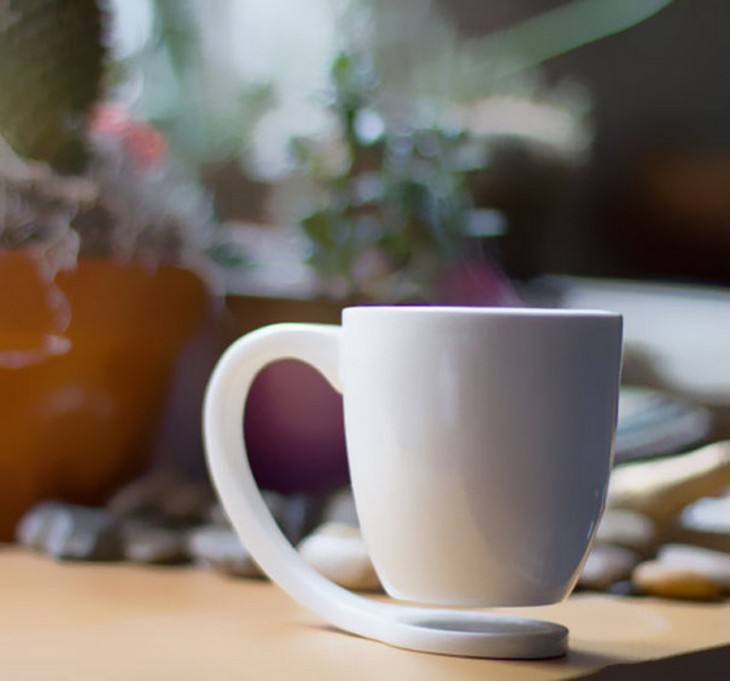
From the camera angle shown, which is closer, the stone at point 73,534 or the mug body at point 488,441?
the mug body at point 488,441

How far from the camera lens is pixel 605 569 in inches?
26.0

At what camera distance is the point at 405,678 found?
0.44 metres

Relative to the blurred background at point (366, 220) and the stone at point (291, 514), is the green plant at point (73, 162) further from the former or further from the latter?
the stone at point (291, 514)

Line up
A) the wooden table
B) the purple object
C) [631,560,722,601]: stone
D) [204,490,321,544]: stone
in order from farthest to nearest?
the purple object → [204,490,321,544]: stone → [631,560,722,601]: stone → the wooden table

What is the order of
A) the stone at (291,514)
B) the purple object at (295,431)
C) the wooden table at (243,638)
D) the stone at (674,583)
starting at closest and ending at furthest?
1. the wooden table at (243,638)
2. the stone at (674,583)
3. the stone at (291,514)
4. the purple object at (295,431)

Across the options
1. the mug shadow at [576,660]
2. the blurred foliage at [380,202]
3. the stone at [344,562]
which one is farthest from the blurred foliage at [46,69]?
the mug shadow at [576,660]

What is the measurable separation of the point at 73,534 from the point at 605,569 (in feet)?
1.03

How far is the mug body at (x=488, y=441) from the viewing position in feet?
1.51

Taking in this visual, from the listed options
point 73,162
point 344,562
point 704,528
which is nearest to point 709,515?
point 704,528

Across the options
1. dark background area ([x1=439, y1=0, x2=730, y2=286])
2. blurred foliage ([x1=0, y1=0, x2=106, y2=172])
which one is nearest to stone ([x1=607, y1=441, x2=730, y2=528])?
dark background area ([x1=439, y1=0, x2=730, y2=286])

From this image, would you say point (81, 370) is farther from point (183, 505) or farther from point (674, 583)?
point (674, 583)

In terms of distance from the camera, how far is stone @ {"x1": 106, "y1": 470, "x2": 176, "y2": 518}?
2.61 ft

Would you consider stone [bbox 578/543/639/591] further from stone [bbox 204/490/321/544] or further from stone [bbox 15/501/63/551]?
stone [bbox 15/501/63/551]

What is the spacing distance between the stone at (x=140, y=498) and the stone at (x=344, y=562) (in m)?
0.19
